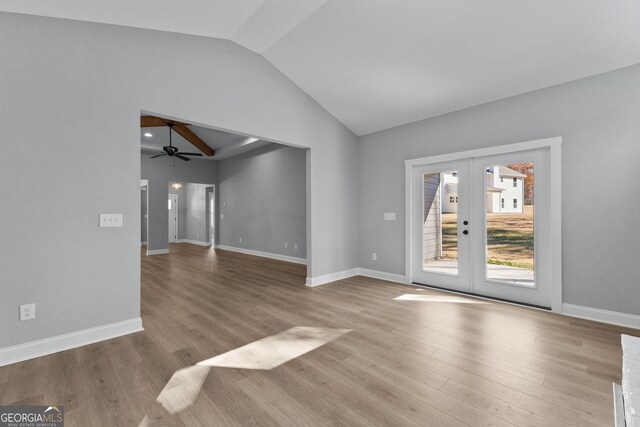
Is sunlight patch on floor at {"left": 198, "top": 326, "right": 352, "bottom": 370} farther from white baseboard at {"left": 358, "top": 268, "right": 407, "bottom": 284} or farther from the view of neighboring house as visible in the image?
the view of neighboring house

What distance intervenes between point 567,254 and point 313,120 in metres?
4.00

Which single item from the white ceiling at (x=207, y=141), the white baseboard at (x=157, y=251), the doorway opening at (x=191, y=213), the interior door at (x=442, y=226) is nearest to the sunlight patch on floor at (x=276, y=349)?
the interior door at (x=442, y=226)

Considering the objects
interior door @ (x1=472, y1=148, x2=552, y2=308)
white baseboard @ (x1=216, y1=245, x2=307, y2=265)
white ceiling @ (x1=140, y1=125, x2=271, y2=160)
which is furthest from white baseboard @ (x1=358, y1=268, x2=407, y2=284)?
white ceiling @ (x1=140, y1=125, x2=271, y2=160)

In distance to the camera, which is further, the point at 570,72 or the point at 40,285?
the point at 570,72

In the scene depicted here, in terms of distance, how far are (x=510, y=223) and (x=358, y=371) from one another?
3039 millimetres

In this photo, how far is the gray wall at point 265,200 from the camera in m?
7.03

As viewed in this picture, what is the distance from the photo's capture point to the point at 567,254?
3.35m

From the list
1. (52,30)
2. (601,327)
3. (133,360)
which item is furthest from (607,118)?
(52,30)

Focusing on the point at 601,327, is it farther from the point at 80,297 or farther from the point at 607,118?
the point at 80,297

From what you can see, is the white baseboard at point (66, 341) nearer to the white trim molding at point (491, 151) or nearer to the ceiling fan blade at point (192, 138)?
the white trim molding at point (491, 151)

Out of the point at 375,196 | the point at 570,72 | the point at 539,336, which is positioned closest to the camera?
the point at 539,336

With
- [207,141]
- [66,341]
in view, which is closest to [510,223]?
[66,341]

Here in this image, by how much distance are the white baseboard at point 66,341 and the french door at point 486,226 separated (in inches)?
162

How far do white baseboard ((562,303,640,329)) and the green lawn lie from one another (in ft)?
2.00
